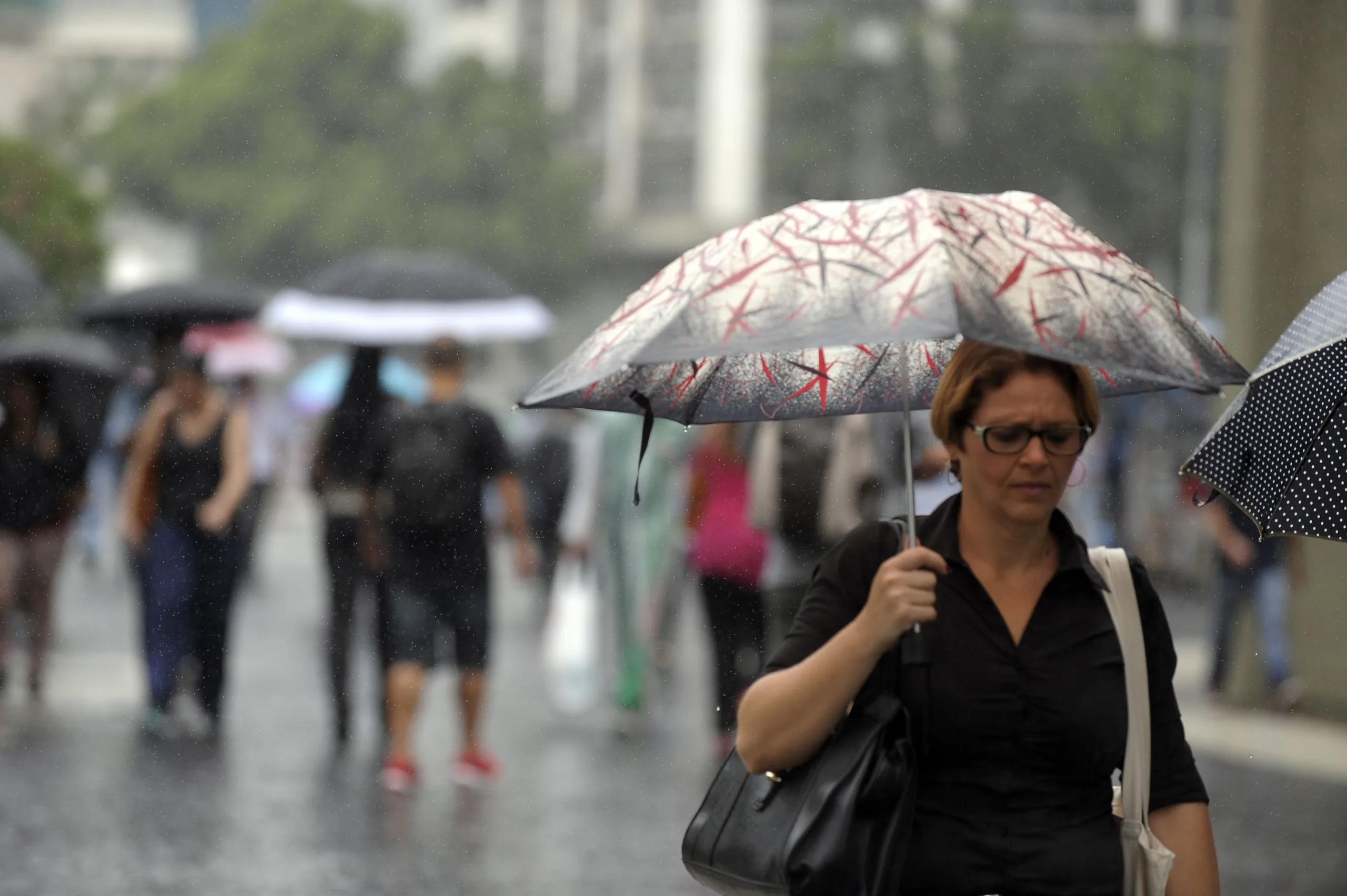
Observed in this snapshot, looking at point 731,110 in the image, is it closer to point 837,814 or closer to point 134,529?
point 134,529

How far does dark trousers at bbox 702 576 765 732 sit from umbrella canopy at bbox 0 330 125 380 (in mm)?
4020

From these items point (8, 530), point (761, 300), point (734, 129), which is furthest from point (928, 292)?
point (734, 129)

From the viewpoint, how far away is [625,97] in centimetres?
4894

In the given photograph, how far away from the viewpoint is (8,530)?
1084cm

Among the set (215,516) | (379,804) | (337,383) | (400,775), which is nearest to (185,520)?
(215,516)

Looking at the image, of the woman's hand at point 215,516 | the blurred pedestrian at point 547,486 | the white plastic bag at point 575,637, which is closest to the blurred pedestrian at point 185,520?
the woman's hand at point 215,516

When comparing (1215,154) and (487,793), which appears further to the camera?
(1215,154)

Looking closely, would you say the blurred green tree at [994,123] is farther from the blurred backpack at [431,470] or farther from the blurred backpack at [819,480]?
the blurred backpack at [431,470]

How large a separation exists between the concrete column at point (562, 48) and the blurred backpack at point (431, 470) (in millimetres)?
34989

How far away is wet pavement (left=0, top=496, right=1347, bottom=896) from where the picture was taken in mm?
6598

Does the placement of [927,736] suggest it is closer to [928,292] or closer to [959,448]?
[959,448]

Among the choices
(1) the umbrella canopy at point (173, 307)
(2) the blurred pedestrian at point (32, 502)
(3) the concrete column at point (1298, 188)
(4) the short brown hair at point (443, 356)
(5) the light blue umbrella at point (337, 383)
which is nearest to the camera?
(4) the short brown hair at point (443, 356)

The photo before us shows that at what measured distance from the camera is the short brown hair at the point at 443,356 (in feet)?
27.4

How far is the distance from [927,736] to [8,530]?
8.87 meters
